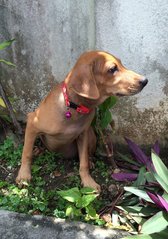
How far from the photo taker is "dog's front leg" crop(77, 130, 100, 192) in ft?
12.9

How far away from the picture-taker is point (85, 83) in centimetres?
328

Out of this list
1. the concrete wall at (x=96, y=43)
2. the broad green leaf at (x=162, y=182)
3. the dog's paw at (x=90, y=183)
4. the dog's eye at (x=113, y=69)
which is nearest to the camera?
the broad green leaf at (x=162, y=182)

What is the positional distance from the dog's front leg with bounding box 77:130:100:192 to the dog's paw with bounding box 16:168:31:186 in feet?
1.69

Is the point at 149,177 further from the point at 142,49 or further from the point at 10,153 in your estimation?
the point at 10,153

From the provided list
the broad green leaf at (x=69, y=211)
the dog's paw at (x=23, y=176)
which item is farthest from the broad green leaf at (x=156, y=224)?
the dog's paw at (x=23, y=176)

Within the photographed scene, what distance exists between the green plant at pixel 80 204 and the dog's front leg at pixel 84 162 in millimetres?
376

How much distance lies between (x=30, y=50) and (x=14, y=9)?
449 millimetres

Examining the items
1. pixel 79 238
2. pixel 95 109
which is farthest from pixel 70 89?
pixel 79 238

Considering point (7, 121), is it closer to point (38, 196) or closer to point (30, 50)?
point (30, 50)

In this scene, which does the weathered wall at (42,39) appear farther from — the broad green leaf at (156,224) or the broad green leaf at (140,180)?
the broad green leaf at (156,224)

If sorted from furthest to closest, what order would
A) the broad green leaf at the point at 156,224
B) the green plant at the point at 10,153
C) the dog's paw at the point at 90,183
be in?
the green plant at the point at 10,153
the dog's paw at the point at 90,183
the broad green leaf at the point at 156,224

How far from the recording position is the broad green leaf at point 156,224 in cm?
295

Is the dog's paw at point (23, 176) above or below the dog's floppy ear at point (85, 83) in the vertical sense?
below

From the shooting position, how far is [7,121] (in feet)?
15.1
